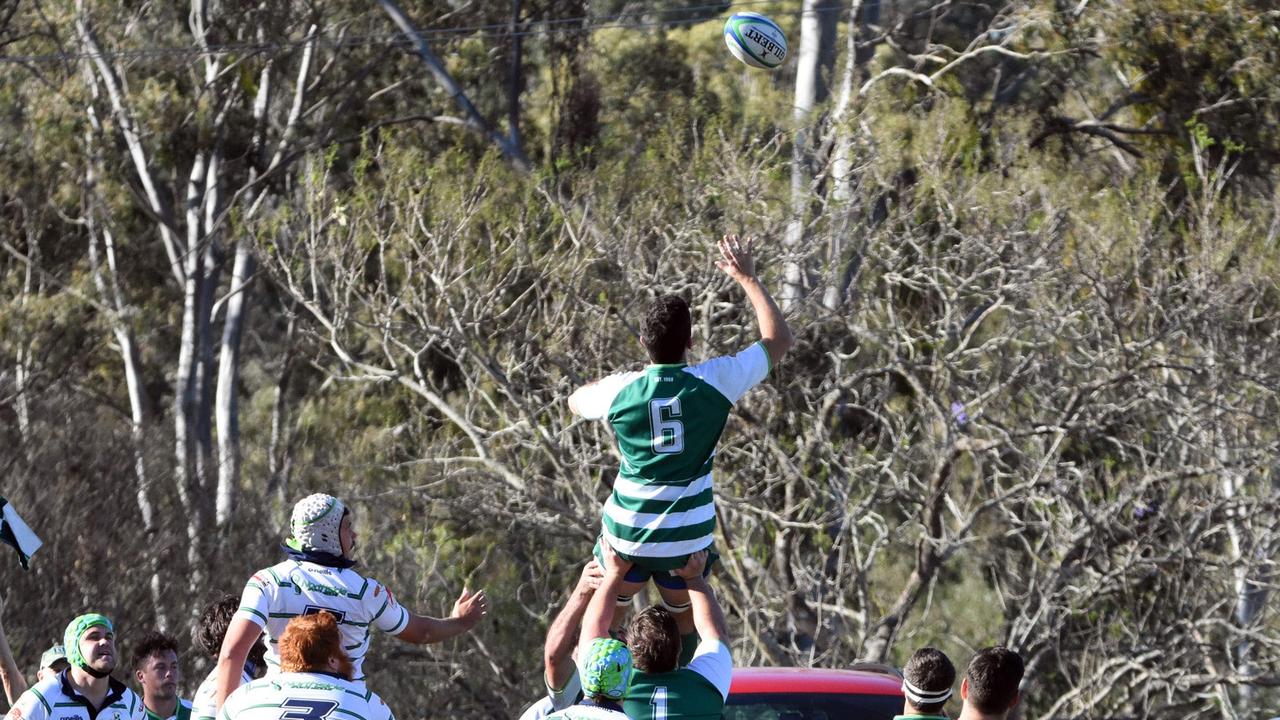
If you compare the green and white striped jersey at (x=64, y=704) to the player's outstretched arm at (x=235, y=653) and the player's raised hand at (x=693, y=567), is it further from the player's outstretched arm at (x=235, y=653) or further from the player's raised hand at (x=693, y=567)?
the player's raised hand at (x=693, y=567)

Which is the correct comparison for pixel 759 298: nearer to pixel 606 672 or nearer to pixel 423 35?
pixel 606 672

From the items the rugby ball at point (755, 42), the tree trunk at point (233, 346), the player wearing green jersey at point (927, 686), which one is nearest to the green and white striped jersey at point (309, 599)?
the player wearing green jersey at point (927, 686)

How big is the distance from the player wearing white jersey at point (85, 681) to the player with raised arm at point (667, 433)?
6.73ft

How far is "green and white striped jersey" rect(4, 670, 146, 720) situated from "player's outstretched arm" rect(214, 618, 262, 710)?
1.12 meters

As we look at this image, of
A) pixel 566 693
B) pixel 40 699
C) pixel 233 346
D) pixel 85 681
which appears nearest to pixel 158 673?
pixel 85 681

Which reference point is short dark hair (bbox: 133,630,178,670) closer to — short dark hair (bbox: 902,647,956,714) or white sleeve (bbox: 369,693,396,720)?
white sleeve (bbox: 369,693,396,720)

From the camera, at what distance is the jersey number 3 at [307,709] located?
468 centimetres

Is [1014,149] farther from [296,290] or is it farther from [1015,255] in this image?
[296,290]

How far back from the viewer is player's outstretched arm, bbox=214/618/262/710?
5.45 meters

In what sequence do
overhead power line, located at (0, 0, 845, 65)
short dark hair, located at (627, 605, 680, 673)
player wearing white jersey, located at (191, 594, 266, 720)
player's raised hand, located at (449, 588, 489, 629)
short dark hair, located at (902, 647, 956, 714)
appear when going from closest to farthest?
1. short dark hair, located at (902, 647, 956, 714)
2. short dark hair, located at (627, 605, 680, 673)
3. player's raised hand, located at (449, 588, 489, 629)
4. player wearing white jersey, located at (191, 594, 266, 720)
5. overhead power line, located at (0, 0, 845, 65)

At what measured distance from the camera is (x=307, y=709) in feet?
15.4

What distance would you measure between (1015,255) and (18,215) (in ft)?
59.6

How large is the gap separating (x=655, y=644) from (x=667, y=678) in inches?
4.3

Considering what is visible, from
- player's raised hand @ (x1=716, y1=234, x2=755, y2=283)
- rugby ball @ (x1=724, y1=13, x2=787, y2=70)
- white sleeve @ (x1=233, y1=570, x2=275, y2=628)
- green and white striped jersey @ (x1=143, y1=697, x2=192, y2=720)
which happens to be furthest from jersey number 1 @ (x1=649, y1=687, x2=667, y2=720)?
rugby ball @ (x1=724, y1=13, x2=787, y2=70)
